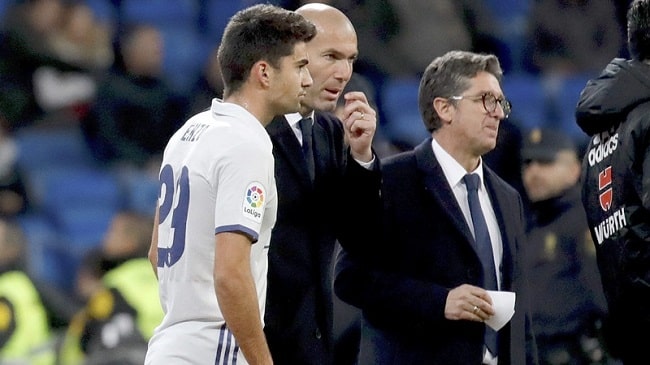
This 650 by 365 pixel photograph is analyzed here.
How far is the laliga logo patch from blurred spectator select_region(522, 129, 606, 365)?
9.70 feet

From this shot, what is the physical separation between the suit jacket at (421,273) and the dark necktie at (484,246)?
3cm

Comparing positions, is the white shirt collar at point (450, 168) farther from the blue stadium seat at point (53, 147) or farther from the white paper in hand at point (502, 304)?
the blue stadium seat at point (53, 147)

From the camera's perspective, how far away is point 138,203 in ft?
26.8

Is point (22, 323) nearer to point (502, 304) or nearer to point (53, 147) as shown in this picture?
point (53, 147)

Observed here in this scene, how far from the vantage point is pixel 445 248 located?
4230 millimetres

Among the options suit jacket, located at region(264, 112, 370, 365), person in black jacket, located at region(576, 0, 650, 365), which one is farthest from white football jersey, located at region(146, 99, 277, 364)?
person in black jacket, located at region(576, 0, 650, 365)

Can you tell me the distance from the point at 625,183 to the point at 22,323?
153 inches

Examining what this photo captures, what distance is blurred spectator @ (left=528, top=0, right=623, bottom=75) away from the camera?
881 cm

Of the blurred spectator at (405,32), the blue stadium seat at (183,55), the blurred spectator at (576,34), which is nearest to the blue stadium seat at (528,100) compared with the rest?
the blurred spectator at (576,34)

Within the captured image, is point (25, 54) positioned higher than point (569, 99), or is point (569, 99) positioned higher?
point (25, 54)

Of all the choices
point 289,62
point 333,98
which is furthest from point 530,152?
point 289,62

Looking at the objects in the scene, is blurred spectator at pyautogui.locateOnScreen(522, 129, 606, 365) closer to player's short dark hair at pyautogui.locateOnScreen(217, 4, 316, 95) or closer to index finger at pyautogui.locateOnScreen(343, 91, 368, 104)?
index finger at pyautogui.locateOnScreen(343, 91, 368, 104)

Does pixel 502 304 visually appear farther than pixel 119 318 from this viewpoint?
No

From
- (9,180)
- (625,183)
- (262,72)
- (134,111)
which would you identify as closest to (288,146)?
(262,72)
